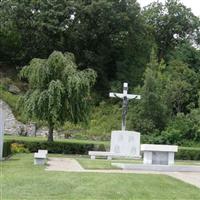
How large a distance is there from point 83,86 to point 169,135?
34.6 ft

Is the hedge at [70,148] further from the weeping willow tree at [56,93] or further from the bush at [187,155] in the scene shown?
the weeping willow tree at [56,93]

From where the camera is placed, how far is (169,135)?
3681 cm

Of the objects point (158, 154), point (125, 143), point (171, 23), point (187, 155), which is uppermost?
point (171, 23)

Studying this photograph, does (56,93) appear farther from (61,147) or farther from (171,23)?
(171,23)

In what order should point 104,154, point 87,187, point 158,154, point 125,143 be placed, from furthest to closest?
1. point 125,143
2. point 104,154
3. point 158,154
4. point 87,187

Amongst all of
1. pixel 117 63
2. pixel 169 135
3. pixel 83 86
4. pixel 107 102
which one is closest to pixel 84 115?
pixel 83 86

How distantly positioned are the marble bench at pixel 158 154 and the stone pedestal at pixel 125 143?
5.88 meters

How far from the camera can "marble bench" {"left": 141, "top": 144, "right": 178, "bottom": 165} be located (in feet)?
67.3

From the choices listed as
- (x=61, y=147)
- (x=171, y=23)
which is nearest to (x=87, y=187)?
(x=61, y=147)

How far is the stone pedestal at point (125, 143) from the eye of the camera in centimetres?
2680

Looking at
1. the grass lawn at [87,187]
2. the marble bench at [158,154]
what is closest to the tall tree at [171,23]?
the marble bench at [158,154]

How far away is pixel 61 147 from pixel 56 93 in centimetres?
319

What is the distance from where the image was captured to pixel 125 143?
26891mm

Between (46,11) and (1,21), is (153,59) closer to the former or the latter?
(46,11)
